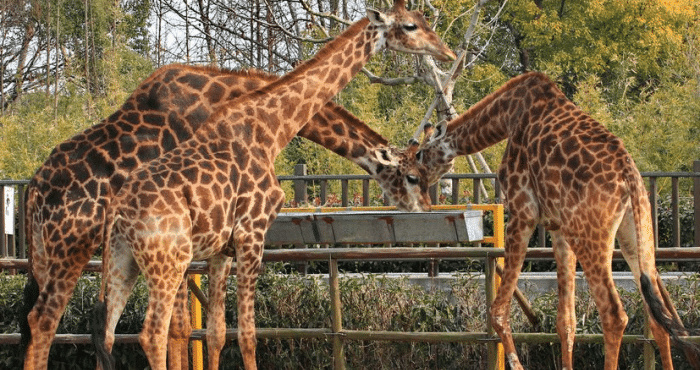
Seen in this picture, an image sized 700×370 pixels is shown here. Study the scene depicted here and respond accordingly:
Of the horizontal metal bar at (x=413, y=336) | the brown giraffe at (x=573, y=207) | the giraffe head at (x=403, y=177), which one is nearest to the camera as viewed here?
the brown giraffe at (x=573, y=207)

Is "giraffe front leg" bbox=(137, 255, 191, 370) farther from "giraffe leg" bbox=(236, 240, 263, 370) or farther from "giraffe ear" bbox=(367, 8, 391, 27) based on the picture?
"giraffe ear" bbox=(367, 8, 391, 27)

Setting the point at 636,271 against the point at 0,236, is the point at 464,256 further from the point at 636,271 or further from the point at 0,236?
the point at 0,236

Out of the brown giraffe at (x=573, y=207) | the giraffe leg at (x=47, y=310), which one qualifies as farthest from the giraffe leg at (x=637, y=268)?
the giraffe leg at (x=47, y=310)

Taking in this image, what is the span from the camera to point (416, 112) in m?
20.5

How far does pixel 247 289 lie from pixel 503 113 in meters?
2.19

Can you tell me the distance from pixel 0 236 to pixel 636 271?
27.6 feet

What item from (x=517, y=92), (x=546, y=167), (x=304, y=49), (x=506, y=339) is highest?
(x=304, y=49)

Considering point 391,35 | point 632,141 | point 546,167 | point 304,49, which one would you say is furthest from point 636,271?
point 304,49

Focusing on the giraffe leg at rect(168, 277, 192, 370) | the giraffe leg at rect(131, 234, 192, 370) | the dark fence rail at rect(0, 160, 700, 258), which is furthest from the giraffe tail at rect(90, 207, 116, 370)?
the dark fence rail at rect(0, 160, 700, 258)

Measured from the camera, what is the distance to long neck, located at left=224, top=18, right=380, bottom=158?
645cm

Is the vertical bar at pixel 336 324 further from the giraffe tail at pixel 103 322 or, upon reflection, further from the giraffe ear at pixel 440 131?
the giraffe tail at pixel 103 322

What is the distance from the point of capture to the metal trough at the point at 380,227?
7.26 metres

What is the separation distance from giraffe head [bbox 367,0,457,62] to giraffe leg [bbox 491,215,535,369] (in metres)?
1.39

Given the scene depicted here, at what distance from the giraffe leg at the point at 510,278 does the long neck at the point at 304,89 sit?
1.50 meters
